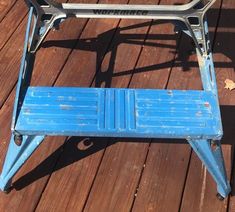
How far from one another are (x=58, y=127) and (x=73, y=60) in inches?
36.3

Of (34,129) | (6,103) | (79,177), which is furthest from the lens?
(6,103)

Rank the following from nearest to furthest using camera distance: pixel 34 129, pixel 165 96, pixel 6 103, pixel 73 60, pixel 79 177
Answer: pixel 34 129 → pixel 165 96 → pixel 79 177 → pixel 6 103 → pixel 73 60

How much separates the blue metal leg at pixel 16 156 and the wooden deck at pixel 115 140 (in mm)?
103

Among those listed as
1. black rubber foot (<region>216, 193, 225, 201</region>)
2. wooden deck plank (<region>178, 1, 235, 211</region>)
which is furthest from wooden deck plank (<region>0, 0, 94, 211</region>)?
black rubber foot (<region>216, 193, 225, 201</region>)

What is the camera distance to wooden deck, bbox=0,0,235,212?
2.05m

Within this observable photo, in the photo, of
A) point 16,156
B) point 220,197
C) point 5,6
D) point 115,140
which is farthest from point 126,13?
point 5,6

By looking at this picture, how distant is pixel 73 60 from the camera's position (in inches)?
104

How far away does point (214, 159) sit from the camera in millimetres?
1910

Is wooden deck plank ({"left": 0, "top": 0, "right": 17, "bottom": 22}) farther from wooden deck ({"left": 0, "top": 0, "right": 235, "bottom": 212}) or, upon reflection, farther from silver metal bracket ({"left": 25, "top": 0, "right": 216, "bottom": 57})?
silver metal bracket ({"left": 25, "top": 0, "right": 216, "bottom": 57})

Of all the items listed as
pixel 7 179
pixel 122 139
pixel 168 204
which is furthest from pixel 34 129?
pixel 168 204

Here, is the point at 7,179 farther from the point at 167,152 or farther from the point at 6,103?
the point at 167,152

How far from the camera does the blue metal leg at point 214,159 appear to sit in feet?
6.14

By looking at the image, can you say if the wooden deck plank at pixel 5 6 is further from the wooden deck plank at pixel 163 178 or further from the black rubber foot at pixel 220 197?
the black rubber foot at pixel 220 197

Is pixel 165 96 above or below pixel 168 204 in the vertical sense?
above
